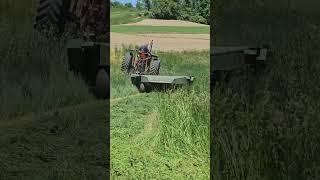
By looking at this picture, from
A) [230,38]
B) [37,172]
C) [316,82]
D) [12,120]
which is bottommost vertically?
[37,172]

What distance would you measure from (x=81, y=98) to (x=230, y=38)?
51.4 inches

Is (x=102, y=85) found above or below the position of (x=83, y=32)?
below

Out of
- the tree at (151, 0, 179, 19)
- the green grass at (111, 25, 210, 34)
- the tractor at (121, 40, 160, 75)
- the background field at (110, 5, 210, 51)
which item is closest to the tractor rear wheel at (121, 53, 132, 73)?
the tractor at (121, 40, 160, 75)

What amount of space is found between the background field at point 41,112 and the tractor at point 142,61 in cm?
38

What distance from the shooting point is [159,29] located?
4191mm

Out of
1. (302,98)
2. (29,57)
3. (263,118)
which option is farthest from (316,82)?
(29,57)

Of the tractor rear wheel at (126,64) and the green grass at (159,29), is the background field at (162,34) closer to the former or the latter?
the green grass at (159,29)

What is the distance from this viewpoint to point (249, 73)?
4.18 m

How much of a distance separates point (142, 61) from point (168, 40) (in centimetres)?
28

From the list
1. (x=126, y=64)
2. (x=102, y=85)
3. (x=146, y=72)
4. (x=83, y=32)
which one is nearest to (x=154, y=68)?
(x=146, y=72)

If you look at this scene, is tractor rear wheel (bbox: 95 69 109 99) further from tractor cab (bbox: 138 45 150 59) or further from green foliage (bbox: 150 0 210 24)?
green foliage (bbox: 150 0 210 24)

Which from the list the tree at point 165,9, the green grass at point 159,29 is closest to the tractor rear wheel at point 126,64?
the green grass at point 159,29

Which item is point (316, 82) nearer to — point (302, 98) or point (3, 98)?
point (302, 98)

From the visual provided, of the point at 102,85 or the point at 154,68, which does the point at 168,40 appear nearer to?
the point at 154,68
